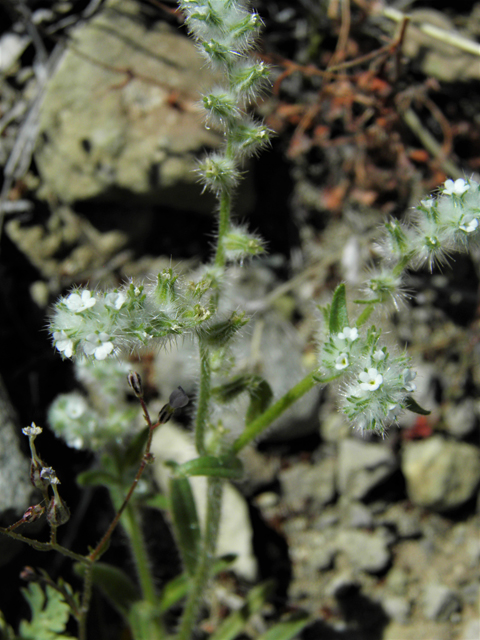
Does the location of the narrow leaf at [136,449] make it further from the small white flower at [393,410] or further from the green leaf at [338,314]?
the small white flower at [393,410]

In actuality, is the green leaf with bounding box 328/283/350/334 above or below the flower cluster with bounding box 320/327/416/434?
above

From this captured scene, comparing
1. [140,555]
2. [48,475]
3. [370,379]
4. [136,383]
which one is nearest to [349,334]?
[370,379]

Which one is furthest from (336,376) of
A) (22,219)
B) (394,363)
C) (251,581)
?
(22,219)

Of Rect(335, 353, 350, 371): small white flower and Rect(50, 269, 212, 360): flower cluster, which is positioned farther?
Rect(335, 353, 350, 371): small white flower

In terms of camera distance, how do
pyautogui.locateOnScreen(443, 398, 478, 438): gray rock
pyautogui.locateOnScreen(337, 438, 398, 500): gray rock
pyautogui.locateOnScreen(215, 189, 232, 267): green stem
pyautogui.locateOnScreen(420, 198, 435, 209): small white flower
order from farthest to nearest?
pyautogui.locateOnScreen(443, 398, 478, 438): gray rock
pyautogui.locateOnScreen(337, 438, 398, 500): gray rock
pyautogui.locateOnScreen(215, 189, 232, 267): green stem
pyautogui.locateOnScreen(420, 198, 435, 209): small white flower

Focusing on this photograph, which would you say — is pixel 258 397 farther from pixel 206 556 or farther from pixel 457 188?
pixel 457 188

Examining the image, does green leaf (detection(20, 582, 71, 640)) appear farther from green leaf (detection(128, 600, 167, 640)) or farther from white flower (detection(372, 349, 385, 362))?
white flower (detection(372, 349, 385, 362))

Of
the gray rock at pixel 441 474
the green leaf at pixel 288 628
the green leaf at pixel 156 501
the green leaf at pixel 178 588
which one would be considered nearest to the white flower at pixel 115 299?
the green leaf at pixel 156 501

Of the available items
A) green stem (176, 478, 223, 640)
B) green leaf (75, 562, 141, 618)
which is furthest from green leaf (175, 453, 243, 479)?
green leaf (75, 562, 141, 618)
